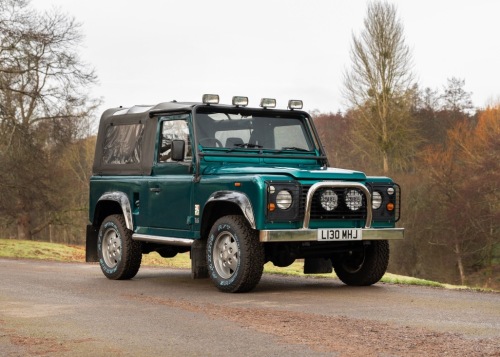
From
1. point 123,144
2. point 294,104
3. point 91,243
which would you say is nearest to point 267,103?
point 294,104

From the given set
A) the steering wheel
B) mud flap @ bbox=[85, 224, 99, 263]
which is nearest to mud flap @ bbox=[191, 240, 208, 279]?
the steering wheel

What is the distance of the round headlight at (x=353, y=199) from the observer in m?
11.4

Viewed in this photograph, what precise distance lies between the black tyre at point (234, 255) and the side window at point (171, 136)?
52.3 inches

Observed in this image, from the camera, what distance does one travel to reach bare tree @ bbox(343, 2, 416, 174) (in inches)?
2063

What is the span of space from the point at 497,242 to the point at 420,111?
53.8ft

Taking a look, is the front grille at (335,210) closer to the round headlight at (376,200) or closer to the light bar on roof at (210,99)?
the round headlight at (376,200)

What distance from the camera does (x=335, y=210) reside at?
11320 mm

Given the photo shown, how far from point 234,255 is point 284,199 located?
1.00 meters

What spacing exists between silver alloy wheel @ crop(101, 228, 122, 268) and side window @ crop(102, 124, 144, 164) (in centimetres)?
110

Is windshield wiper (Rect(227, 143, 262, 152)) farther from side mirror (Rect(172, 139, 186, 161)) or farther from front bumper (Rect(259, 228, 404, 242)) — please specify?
front bumper (Rect(259, 228, 404, 242))

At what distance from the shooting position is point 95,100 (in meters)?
41.7

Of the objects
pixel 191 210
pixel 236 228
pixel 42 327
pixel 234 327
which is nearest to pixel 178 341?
pixel 234 327

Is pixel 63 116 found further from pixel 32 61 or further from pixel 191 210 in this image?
pixel 191 210

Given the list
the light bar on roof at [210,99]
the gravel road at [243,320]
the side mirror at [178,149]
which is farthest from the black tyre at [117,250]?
the light bar on roof at [210,99]
